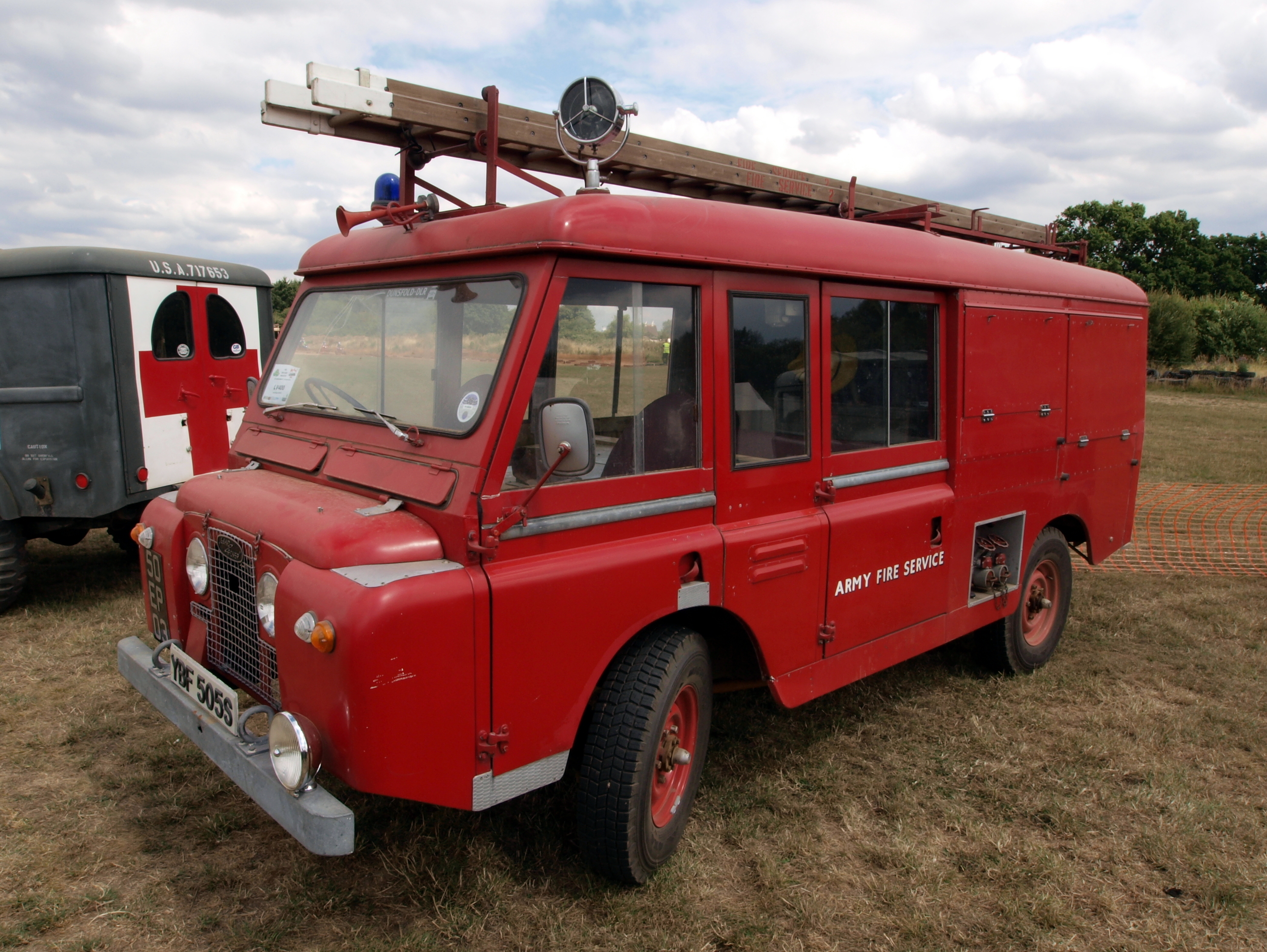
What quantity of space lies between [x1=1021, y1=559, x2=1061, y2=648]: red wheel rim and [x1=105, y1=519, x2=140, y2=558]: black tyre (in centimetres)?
677

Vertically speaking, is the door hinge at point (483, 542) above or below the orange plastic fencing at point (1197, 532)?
above

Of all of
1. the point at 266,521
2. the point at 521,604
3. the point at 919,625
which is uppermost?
the point at 266,521

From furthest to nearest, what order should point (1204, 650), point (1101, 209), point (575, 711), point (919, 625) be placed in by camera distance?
1. point (1101, 209)
2. point (1204, 650)
3. point (919, 625)
4. point (575, 711)

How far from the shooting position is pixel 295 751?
8.45ft

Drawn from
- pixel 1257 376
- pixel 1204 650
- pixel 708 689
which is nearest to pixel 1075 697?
pixel 1204 650

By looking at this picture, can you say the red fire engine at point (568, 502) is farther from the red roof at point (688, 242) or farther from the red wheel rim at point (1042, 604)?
the red wheel rim at point (1042, 604)

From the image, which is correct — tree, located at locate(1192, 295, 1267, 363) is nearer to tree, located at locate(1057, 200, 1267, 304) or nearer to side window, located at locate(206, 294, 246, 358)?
tree, located at locate(1057, 200, 1267, 304)

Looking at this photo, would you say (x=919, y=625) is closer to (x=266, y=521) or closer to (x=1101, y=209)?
(x=266, y=521)

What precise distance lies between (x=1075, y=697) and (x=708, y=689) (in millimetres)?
2808

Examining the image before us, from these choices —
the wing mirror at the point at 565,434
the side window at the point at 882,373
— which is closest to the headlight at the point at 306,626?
the wing mirror at the point at 565,434

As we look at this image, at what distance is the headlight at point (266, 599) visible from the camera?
2906mm

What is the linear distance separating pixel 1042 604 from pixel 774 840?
117 inches

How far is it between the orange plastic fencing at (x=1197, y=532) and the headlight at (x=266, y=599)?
7.16m

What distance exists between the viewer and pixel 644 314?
3221 mm
